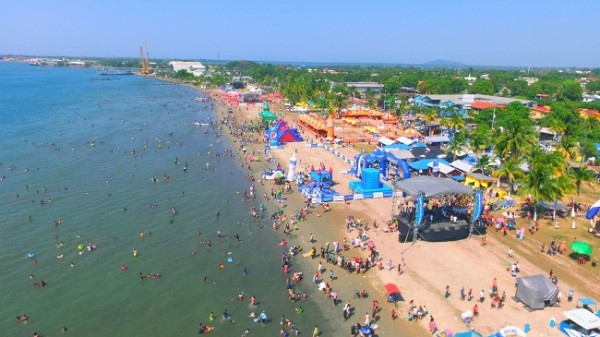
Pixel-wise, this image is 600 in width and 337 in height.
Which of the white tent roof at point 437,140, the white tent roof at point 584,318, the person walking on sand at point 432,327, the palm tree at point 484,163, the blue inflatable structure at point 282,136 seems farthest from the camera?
the blue inflatable structure at point 282,136

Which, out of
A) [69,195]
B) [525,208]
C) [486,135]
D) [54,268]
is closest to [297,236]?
[54,268]

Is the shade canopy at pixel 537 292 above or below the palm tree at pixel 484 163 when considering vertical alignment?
below

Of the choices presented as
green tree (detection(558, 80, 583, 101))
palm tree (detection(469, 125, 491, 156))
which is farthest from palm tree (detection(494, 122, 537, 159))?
green tree (detection(558, 80, 583, 101))

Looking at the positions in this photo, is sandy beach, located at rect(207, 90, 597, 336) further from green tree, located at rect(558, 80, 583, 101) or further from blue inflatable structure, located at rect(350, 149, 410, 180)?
green tree, located at rect(558, 80, 583, 101)

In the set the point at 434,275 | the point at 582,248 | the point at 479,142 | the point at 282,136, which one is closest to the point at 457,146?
the point at 479,142

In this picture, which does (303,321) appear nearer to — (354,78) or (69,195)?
(69,195)

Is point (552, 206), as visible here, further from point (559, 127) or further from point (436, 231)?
point (559, 127)

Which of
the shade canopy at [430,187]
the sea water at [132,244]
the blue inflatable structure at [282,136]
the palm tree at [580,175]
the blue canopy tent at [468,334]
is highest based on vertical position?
the shade canopy at [430,187]

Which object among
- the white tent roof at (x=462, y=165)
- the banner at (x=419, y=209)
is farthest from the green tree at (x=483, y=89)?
the banner at (x=419, y=209)

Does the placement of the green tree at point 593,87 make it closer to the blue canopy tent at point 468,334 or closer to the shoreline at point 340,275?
the shoreline at point 340,275
